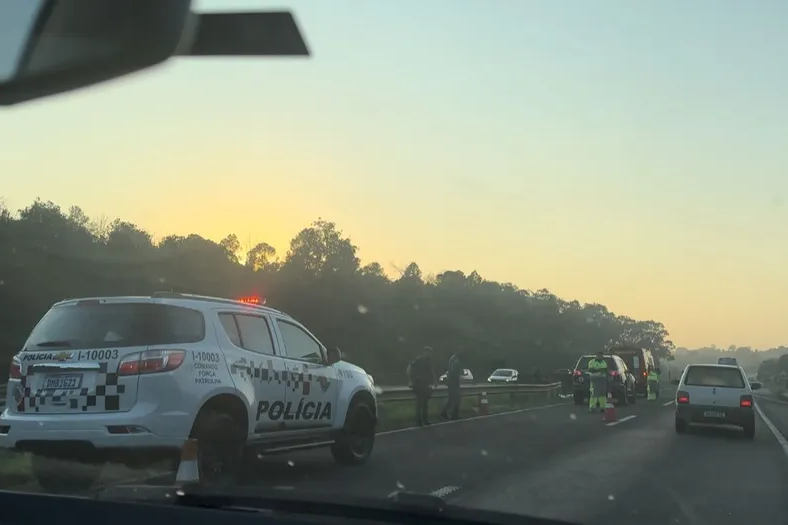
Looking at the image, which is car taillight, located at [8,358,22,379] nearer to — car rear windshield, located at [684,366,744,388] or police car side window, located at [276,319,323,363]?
police car side window, located at [276,319,323,363]

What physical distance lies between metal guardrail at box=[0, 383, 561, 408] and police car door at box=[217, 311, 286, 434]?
139 inches

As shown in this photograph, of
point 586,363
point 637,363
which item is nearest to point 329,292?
point 637,363

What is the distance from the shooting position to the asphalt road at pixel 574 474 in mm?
8438

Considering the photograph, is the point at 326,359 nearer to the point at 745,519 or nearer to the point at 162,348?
the point at 162,348

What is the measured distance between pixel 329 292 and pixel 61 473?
51.3 meters

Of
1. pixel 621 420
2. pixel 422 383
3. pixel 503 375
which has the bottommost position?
pixel 621 420

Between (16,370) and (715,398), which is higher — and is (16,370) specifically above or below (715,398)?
above

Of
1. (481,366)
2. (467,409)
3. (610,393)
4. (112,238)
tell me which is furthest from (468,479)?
(481,366)

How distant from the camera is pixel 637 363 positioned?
141ft

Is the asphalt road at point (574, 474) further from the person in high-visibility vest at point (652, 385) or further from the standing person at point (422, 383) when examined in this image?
the person in high-visibility vest at point (652, 385)

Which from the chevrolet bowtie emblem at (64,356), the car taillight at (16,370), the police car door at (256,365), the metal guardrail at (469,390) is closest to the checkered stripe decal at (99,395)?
the chevrolet bowtie emblem at (64,356)

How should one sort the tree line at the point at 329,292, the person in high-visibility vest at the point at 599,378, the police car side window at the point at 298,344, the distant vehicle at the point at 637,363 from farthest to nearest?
the distant vehicle at the point at 637,363
the tree line at the point at 329,292
the person in high-visibility vest at the point at 599,378
the police car side window at the point at 298,344

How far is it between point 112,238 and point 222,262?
9.02m

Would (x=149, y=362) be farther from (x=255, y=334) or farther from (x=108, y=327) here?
(x=255, y=334)
